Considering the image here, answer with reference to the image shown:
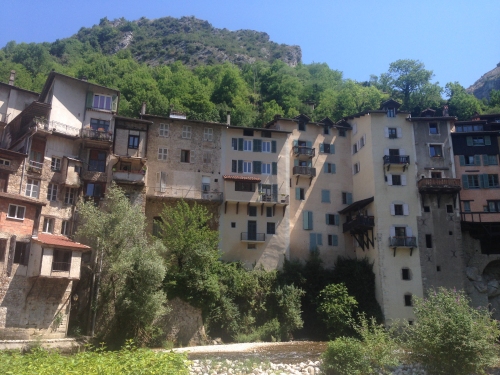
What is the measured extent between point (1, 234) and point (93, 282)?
7.85 metres

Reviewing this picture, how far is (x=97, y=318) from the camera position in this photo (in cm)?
3669

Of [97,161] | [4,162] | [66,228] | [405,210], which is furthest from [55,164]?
[405,210]

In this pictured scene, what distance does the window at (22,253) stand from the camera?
34.3 metres

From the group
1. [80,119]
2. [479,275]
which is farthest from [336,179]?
[80,119]

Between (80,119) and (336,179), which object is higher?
(80,119)

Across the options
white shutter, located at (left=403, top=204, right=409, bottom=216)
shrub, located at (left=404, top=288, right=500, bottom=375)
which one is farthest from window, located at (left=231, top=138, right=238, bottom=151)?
shrub, located at (left=404, top=288, right=500, bottom=375)

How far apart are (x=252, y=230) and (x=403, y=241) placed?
14867 mm

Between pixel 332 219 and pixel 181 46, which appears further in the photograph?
pixel 181 46

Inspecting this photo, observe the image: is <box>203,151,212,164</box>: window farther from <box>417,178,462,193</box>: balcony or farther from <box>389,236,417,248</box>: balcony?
<box>417,178,462,193</box>: balcony

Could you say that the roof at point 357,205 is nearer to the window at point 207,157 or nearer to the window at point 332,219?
the window at point 332,219

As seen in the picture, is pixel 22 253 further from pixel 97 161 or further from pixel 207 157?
pixel 207 157

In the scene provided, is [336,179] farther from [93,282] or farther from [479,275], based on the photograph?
[93,282]

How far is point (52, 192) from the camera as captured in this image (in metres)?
40.9

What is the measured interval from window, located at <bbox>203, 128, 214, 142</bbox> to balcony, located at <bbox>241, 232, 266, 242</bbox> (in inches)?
423
